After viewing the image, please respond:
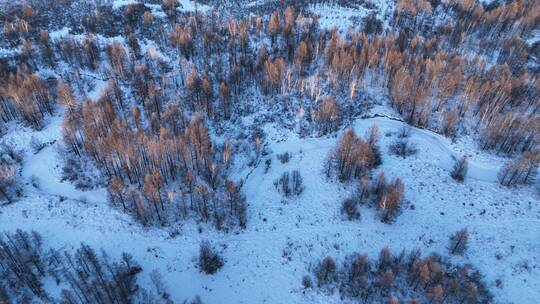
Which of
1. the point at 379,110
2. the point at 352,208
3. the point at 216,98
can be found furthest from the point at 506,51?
the point at 216,98

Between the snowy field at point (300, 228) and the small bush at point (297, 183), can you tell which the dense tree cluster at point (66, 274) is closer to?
the snowy field at point (300, 228)

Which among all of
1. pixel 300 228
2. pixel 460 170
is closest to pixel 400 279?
pixel 300 228

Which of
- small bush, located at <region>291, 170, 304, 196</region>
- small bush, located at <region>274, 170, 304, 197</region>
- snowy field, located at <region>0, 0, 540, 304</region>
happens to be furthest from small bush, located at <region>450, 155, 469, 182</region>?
small bush, located at <region>274, 170, 304, 197</region>

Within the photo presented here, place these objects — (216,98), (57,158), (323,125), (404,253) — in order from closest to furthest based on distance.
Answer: (404,253) < (57,158) < (323,125) < (216,98)

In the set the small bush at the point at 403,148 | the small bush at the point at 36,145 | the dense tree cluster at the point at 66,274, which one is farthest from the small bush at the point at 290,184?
the small bush at the point at 36,145

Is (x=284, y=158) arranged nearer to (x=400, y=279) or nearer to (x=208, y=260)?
(x=208, y=260)

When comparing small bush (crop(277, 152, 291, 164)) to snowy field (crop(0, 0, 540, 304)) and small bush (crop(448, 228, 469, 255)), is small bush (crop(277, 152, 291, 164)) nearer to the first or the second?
snowy field (crop(0, 0, 540, 304))

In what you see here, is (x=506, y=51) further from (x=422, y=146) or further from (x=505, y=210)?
(x=505, y=210)
